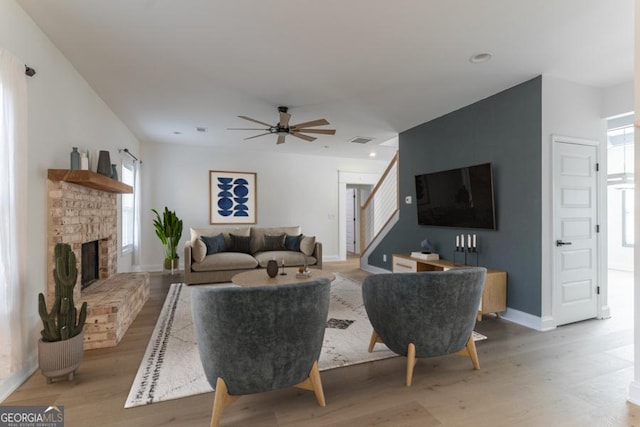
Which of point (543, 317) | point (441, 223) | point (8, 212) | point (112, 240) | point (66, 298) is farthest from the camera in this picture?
point (441, 223)

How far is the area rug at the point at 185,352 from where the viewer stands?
2070 mm

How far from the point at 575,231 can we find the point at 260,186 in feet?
18.4

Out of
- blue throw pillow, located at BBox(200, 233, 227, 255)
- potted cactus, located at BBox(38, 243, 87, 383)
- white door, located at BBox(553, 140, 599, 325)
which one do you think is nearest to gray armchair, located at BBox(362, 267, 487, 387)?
white door, located at BBox(553, 140, 599, 325)

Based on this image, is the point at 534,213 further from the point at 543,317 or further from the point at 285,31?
the point at 285,31

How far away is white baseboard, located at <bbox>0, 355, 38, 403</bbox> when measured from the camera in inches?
77.4

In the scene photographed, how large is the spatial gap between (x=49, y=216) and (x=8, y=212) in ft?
2.07

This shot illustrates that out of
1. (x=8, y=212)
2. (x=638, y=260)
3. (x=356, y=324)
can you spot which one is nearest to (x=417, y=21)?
(x=638, y=260)

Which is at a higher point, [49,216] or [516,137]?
[516,137]

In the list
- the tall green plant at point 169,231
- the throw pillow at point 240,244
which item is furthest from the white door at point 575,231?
the tall green plant at point 169,231

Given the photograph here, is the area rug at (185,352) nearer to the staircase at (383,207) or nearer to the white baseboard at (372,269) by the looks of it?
the white baseboard at (372,269)

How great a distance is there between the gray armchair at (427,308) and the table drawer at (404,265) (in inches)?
86.6

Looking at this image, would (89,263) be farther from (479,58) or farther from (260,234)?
(479,58)

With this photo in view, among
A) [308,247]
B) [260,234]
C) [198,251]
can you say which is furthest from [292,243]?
[198,251]

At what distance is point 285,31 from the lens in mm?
2434
